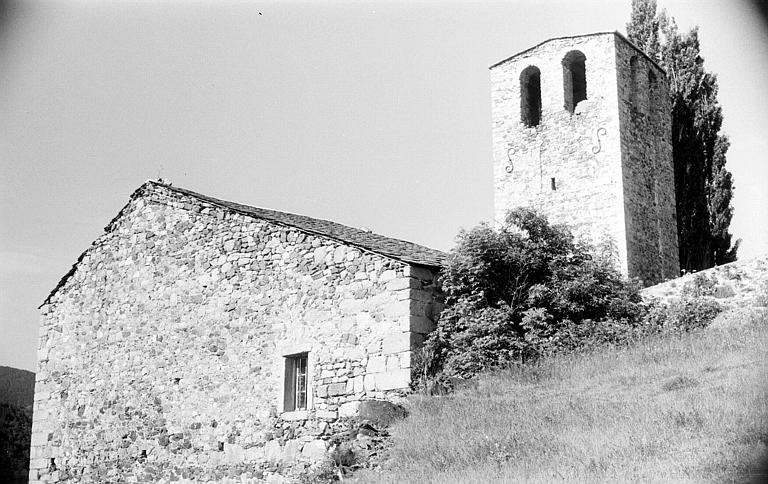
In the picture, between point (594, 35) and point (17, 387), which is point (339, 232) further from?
point (17, 387)

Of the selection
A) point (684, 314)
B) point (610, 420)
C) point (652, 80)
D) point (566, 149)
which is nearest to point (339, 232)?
point (684, 314)

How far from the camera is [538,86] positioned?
27.7m

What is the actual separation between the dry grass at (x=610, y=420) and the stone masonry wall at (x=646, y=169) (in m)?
10.5

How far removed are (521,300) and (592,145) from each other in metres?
A: 11.6

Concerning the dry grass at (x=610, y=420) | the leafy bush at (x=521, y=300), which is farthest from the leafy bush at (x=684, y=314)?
the dry grass at (x=610, y=420)

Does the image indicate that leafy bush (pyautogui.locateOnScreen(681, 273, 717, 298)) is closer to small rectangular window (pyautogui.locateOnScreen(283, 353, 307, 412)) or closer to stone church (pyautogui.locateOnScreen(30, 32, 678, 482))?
stone church (pyautogui.locateOnScreen(30, 32, 678, 482))

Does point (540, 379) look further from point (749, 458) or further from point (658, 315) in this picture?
point (749, 458)

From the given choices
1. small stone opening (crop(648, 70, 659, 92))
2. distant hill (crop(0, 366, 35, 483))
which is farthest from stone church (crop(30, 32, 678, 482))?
small stone opening (crop(648, 70, 659, 92))

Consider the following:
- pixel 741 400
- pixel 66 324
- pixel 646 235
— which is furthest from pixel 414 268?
pixel 646 235

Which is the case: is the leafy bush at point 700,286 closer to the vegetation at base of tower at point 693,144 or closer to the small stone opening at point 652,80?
the vegetation at base of tower at point 693,144

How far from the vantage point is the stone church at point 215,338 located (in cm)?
1419

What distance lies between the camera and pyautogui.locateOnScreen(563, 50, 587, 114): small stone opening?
85.5 ft

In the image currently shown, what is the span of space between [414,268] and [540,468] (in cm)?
483

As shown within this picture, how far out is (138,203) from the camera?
725 inches
